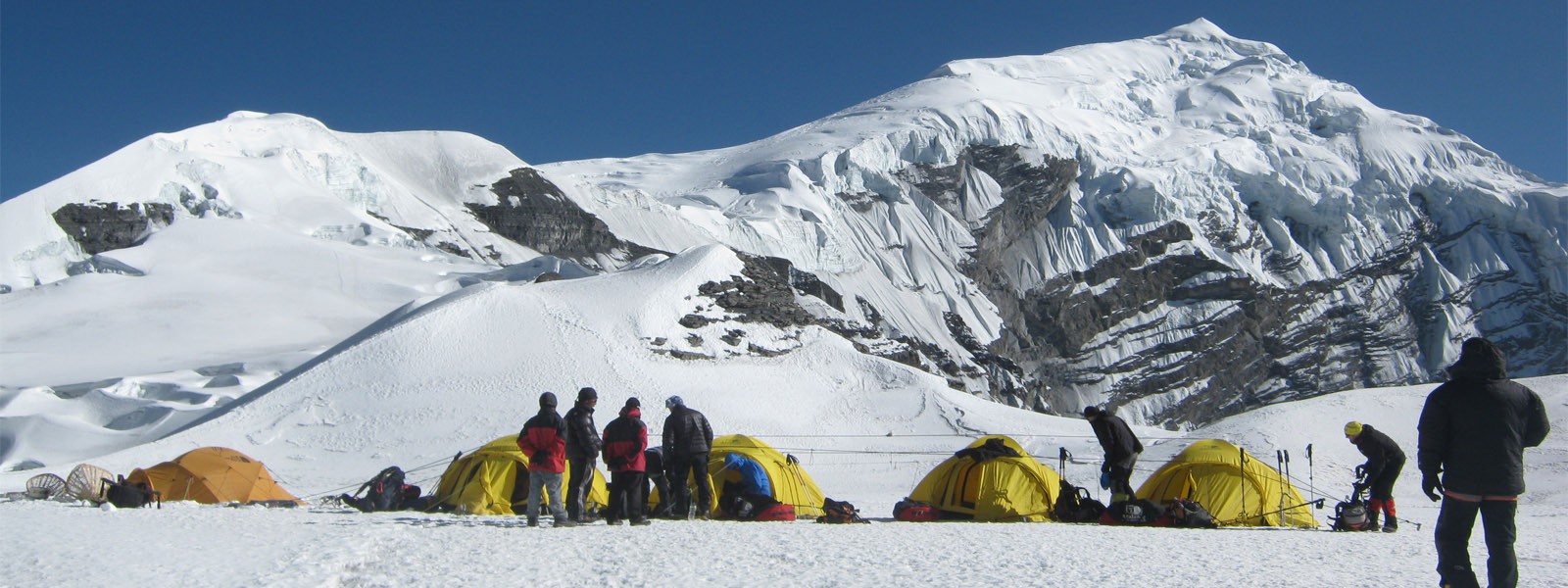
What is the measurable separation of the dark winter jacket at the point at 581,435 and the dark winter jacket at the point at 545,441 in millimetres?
119

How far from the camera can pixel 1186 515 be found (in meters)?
13.4

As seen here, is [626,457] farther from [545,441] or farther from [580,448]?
[545,441]

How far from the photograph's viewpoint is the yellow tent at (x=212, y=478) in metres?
16.1

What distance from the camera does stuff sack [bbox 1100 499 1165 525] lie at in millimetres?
13422

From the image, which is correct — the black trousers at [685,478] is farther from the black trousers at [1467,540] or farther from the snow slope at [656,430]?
the black trousers at [1467,540]

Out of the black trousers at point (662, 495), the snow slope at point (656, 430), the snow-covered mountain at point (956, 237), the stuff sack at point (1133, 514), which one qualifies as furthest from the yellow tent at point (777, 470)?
the snow-covered mountain at point (956, 237)

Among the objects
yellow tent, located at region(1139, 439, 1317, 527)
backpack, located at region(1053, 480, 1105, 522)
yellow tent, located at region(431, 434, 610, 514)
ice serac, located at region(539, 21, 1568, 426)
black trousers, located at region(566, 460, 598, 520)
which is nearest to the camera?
black trousers, located at region(566, 460, 598, 520)

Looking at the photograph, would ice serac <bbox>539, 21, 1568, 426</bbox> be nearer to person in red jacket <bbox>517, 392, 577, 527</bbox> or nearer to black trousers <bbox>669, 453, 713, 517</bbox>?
black trousers <bbox>669, 453, 713, 517</bbox>

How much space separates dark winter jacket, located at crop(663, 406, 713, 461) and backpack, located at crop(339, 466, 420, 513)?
370 centimetres

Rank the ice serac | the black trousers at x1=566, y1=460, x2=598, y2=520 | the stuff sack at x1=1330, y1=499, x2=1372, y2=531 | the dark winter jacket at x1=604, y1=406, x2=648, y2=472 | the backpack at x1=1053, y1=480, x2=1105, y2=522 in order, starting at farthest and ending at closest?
the ice serac, the backpack at x1=1053, y1=480, x2=1105, y2=522, the stuff sack at x1=1330, y1=499, x2=1372, y2=531, the dark winter jacket at x1=604, y1=406, x2=648, y2=472, the black trousers at x1=566, y1=460, x2=598, y2=520

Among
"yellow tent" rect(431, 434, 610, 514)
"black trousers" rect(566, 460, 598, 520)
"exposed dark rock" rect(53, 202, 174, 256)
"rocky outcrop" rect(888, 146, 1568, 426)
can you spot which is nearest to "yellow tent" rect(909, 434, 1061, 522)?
"yellow tent" rect(431, 434, 610, 514)

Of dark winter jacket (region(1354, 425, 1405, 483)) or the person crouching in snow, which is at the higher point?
dark winter jacket (region(1354, 425, 1405, 483))

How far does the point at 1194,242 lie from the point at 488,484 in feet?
317

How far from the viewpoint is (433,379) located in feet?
102
